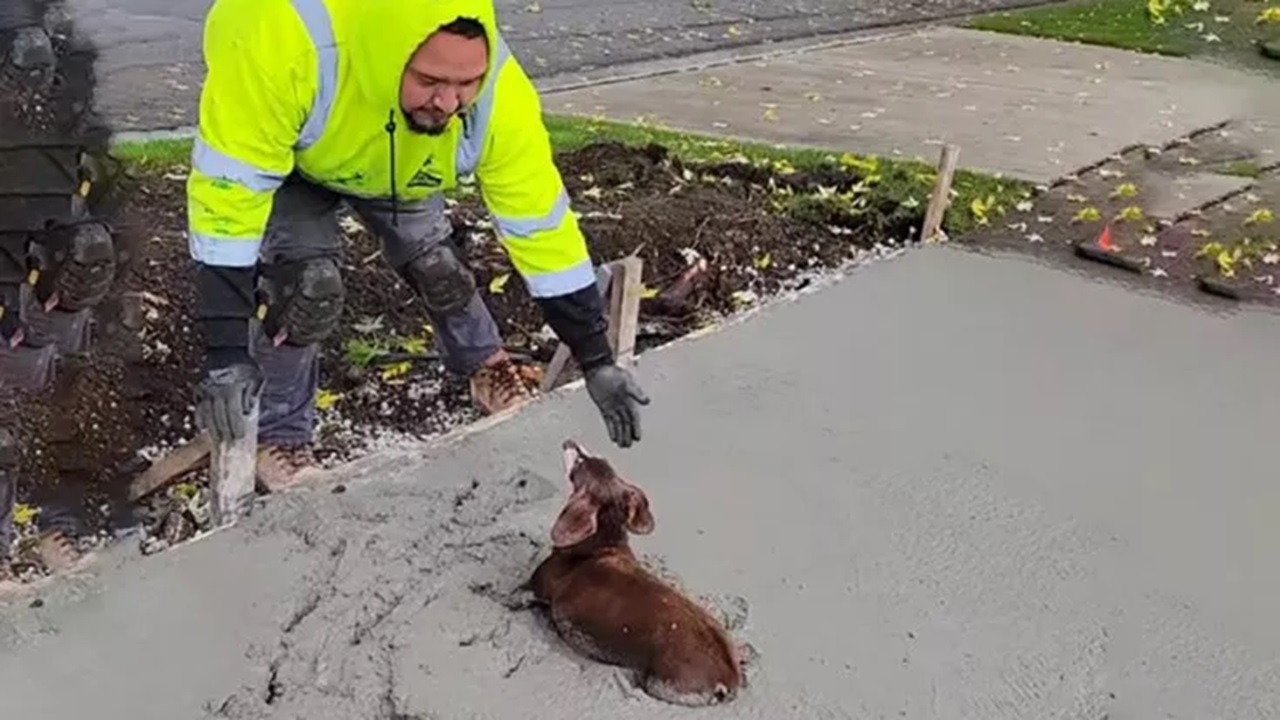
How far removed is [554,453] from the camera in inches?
175

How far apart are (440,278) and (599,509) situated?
1.19 meters

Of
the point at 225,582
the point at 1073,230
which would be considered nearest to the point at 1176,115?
the point at 1073,230

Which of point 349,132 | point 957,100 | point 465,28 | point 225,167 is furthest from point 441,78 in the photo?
point 957,100

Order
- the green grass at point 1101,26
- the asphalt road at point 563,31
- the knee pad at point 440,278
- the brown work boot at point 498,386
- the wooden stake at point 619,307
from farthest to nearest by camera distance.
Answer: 1. the green grass at point 1101,26
2. the asphalt road at point 563,31
3. the wooden stake at point 619,307
4. the brown work boot at point 498,386
5. the knee pad at point 440,278

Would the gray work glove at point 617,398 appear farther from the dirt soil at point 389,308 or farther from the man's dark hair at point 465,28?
the dirt soil at point 389,308

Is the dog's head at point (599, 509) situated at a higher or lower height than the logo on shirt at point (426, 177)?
lower

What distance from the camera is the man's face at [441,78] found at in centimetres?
346

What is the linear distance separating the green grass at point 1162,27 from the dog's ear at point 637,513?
8414mm

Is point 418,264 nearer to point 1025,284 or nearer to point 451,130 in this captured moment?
point 451,130

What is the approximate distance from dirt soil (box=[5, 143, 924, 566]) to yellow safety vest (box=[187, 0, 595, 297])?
93 centimetres

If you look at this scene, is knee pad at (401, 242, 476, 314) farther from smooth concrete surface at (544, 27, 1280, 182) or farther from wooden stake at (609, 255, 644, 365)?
smooth concrete surface at (544, 27, 1280, 182)

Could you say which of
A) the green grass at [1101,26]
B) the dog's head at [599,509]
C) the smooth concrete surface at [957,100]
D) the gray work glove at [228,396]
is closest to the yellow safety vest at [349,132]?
the gray work glove at [228,396]

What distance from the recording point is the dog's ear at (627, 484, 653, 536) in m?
3.60

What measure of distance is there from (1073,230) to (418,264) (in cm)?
337
